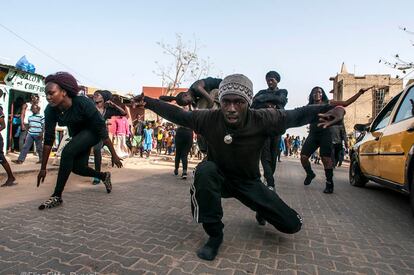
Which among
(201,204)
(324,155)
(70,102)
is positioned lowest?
(201,204)

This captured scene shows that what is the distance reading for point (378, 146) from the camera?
5.21m

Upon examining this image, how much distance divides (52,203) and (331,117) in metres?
3.39

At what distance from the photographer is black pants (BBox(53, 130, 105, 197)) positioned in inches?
160

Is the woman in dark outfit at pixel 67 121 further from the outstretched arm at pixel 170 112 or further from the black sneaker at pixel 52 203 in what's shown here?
the outstretched arm at pixel 170 112

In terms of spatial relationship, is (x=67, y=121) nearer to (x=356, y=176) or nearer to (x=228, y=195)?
(x=228, y=195)

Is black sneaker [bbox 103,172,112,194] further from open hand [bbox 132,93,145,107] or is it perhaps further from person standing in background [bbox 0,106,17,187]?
open hand [bbox 132,93,145,107]

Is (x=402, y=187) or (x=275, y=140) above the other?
(x=275, y=140)

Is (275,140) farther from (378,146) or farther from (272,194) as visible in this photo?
(272,194)

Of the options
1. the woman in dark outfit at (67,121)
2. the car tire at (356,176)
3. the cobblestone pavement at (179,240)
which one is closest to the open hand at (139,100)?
the cobblestone pavement at (179,240)

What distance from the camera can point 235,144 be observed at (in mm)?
2850

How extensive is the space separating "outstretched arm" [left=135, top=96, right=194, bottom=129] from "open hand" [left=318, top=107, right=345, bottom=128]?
3.75 ft

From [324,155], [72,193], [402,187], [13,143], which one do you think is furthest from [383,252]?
[13,143]

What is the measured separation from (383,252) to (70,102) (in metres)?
3.77

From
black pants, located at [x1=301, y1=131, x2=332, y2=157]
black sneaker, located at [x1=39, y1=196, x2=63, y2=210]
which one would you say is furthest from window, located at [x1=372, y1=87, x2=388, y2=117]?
Answer: black sneaker, located at [x1=39, y1=196, x2=63, y2=210]
